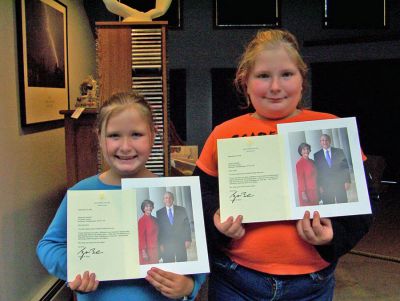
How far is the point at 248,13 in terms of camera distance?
17.1 feet

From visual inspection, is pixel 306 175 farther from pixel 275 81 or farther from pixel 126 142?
pixel 126 142

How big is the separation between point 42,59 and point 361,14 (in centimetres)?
364

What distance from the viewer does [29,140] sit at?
2801mm

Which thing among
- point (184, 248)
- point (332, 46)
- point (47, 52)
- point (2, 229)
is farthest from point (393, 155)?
point (184, 248)

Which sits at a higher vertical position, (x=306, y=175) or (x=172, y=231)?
(x=306, y=175)

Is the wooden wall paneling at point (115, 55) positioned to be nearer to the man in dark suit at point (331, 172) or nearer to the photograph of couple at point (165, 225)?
the photograph of couple at point (165, 225)

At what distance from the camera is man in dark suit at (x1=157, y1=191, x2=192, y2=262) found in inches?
45.4

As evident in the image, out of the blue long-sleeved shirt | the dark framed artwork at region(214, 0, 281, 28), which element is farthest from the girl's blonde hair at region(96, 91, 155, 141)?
the dark framed artwork at region(214, 0, 281, 28)

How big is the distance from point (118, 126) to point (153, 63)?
1.53ft

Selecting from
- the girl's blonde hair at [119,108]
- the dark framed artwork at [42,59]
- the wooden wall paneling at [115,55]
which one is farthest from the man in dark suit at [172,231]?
the dark framed artwork at [42,59]
